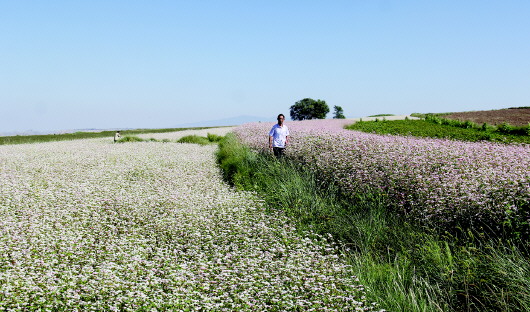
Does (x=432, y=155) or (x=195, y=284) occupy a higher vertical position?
(x=432, y=155)

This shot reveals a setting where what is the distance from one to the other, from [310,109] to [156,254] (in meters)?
76.6

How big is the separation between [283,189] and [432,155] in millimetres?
3503

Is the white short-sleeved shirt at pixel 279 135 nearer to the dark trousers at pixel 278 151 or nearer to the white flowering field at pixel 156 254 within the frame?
the dark trousers at pixel 278 151

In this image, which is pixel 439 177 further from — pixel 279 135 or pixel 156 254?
pixel 279 135

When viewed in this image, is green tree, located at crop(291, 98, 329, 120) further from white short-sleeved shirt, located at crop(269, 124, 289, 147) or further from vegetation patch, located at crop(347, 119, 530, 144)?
white short-sleeved shirt, located at crop(269, 124, 289, 147)

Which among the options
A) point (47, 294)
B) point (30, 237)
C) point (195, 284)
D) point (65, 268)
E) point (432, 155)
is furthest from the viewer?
point (432, 155)

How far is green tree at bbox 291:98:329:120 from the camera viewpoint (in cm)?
8100

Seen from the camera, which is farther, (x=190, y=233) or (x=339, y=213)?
(x=339, y=213)

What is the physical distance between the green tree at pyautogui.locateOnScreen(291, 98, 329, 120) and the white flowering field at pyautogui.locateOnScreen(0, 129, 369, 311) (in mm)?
71286

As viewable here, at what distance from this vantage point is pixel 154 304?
14.5 feet

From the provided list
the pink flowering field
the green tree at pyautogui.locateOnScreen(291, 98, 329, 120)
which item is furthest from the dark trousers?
the green tree at pyautogui.locateOnScreen(291, 98, 329, 120)

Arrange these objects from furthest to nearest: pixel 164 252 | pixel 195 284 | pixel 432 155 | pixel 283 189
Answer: pixel 283 189
pixel 432 155
pixel 164 252
pixel 195 284

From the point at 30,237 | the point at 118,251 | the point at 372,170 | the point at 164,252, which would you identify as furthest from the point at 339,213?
the point at 30,237

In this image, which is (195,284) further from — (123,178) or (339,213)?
(123,178)
